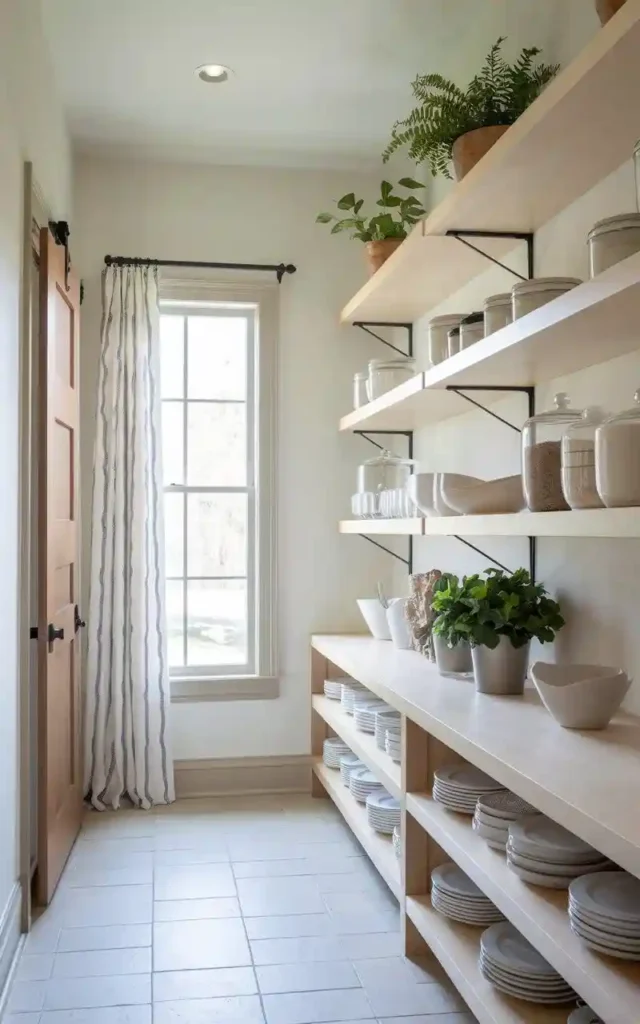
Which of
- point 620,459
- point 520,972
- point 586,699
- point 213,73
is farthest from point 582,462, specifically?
point 213,73

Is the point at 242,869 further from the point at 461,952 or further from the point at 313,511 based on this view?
the point at 313,511

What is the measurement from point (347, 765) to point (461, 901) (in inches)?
55.7

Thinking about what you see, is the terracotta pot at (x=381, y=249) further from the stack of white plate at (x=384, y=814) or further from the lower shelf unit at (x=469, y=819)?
the stack of white plate at (x=384, y=814)

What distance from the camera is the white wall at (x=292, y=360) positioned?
14.4 feet

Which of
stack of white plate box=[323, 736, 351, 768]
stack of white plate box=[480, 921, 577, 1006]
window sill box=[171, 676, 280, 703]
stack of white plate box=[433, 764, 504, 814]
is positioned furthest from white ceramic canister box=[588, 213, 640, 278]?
window sill box=[171, 676, 280, 703]

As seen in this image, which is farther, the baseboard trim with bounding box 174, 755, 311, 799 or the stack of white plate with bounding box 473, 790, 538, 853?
the baseboard trim with bounding box 174, 755, 311, 799

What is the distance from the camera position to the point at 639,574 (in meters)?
2.29

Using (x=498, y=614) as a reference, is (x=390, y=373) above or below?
above

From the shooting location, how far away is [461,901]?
2412 millimetres

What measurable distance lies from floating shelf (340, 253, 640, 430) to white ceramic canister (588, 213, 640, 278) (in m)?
0.10

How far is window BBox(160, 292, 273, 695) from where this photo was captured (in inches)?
175

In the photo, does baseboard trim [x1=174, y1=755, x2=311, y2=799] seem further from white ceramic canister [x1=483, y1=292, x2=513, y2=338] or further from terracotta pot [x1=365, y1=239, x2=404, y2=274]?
white ceramic canister [x1=483, y1=292, x2=513, y2=338]

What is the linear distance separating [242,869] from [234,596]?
1.40 meters

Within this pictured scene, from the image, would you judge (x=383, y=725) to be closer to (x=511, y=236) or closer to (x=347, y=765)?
(x=347, y=765)
